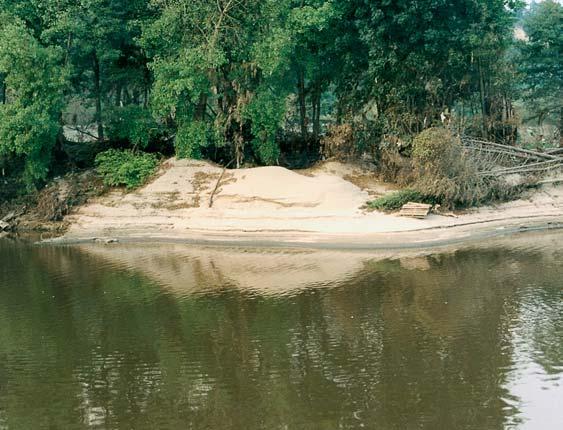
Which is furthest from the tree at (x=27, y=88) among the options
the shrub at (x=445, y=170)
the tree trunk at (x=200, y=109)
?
the shrub at (x=445, y=170)

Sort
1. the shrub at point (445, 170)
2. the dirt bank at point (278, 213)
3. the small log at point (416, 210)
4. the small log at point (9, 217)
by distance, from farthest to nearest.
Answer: the small log at point (9, 217) → the shrub at point (445, 170) → the small log at point (416, 210) → the dirt bank at point (278, 213)

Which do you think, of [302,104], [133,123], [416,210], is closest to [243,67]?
[302,104]

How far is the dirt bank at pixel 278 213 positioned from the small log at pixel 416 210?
0.30 m

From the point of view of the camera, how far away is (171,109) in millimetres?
32594

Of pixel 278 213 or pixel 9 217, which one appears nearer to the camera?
pixel 278 213

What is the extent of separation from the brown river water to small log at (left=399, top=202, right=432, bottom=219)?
262 cm

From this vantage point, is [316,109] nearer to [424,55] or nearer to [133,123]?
[424,55]

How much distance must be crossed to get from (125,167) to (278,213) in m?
8.51

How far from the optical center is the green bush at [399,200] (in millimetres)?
A: 29047

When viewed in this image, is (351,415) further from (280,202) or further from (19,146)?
(19,146)

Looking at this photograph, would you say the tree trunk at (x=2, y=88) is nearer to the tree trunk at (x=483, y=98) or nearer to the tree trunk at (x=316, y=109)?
the tree trunk at (x=316, y=109)

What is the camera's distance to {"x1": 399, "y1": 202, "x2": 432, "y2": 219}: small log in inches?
1108

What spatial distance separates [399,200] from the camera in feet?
95.2

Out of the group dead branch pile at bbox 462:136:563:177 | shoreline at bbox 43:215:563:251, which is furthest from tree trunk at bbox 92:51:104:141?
dead branch pile at bbox 462:136:563:177
